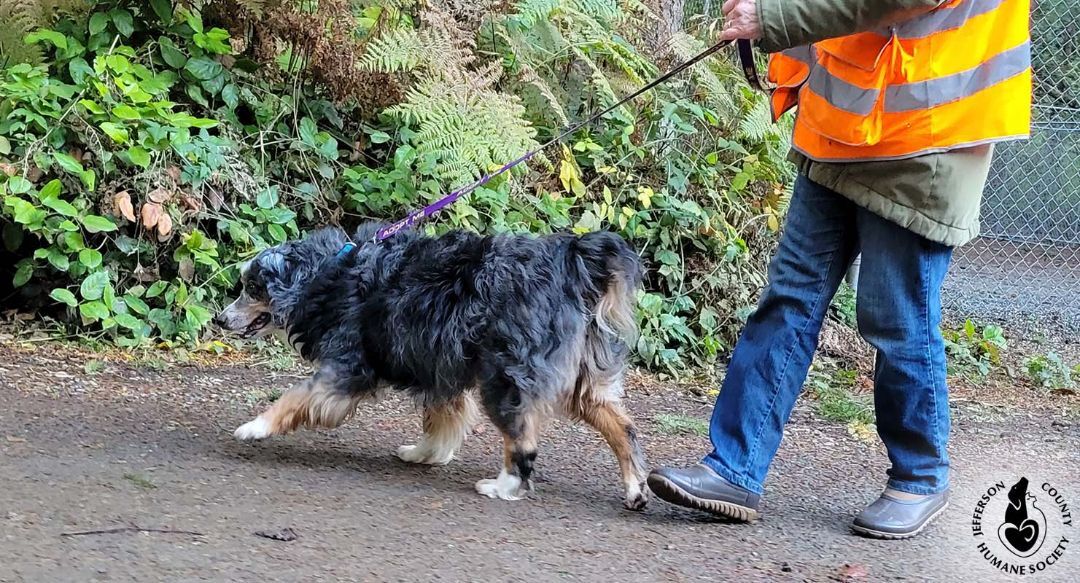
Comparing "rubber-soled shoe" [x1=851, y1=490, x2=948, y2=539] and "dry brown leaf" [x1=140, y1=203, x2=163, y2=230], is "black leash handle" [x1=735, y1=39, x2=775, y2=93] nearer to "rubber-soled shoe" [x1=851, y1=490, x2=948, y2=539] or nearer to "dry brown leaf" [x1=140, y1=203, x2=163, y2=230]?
"rubber-soled shoe" [x1=851, y1=490, x2=948, y2=539]

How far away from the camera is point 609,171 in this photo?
687 cm

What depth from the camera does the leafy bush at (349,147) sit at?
5.85 metres

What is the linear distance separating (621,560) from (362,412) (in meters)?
2.21

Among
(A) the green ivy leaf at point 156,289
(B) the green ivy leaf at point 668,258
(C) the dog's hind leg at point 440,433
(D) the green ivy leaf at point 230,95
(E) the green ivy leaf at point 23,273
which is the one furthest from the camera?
(B) the green ivy leaf at point 668,258

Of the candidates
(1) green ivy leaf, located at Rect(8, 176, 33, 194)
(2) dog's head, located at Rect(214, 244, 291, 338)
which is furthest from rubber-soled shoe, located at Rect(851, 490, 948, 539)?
(1) green ivy leaf, located at Rect(8, 176, 33, 194)

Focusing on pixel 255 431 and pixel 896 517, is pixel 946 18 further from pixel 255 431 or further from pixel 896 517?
pixel 255 431

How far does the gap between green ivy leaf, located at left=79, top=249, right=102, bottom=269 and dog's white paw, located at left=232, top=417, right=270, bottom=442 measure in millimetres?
2019

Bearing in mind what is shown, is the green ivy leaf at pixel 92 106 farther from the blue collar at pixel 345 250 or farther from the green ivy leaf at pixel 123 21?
the blue collar at pixel 345 250

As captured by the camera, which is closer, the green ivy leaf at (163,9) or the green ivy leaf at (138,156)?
the green ivy leaf at (138,156)

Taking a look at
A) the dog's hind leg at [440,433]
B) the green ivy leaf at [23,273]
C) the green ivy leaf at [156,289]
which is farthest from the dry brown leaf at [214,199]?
the dog's hind leg at [440,433]

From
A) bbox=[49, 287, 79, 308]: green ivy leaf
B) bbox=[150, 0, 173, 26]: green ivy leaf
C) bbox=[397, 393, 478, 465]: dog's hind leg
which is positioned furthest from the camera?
bbox=[150, 0, 173, 26]: green ivy leaf

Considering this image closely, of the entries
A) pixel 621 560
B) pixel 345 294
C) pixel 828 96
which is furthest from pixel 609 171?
pixel 621 560

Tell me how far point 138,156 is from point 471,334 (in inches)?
110

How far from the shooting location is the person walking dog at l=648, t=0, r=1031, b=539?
3.22m
